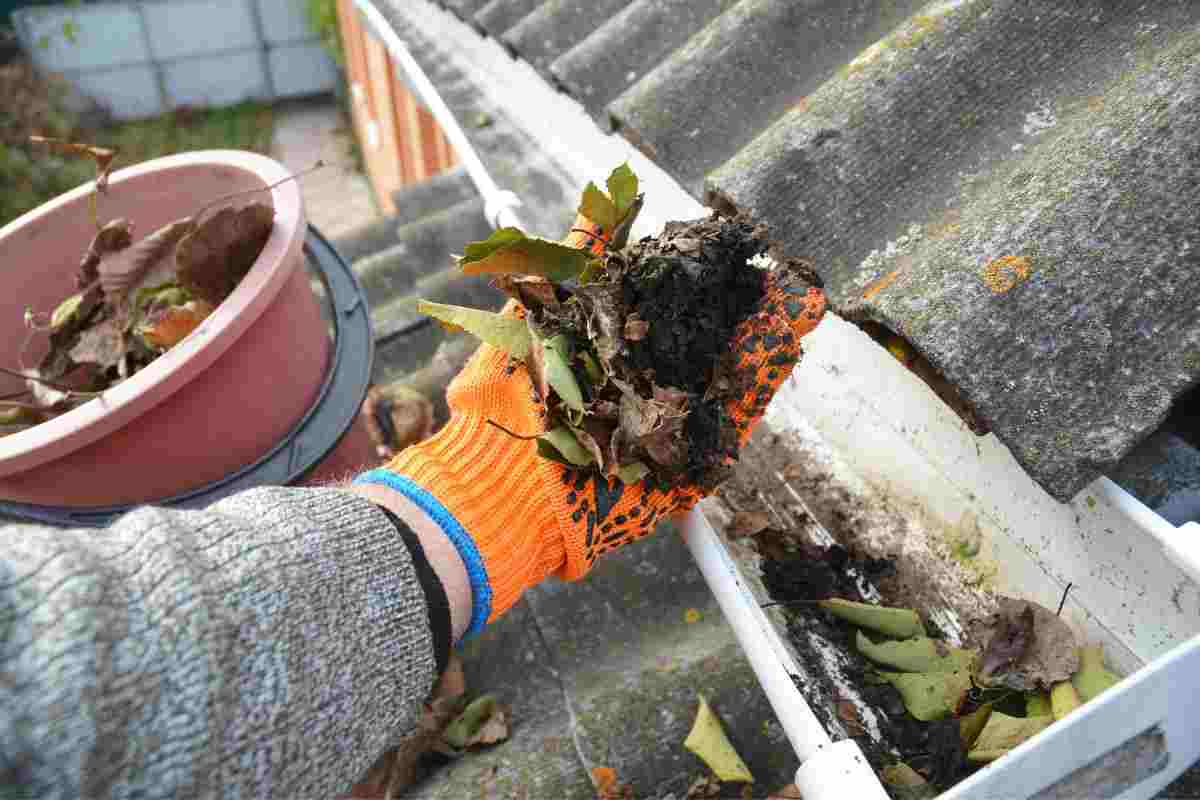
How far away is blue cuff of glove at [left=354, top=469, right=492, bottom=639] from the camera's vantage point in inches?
38.3

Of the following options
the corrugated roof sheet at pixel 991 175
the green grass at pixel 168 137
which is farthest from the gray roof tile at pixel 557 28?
the green grass at pixel 168 137

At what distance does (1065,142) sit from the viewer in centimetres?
95

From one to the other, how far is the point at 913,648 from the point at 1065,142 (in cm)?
62

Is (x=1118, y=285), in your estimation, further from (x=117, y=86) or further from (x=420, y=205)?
(x=117, y=86)

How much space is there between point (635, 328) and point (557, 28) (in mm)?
1291

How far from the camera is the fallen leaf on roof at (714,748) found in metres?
1.03

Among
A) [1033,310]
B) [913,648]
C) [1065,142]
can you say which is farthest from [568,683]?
[1065,142]

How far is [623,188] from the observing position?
1038 millimetres

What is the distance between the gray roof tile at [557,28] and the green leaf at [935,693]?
1464mm

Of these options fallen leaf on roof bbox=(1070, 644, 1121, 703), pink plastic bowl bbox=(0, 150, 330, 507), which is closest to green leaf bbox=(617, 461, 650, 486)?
fallen leaf on roof bbox=(1070, 644, 1121, 703)

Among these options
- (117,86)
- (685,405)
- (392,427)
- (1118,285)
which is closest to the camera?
(1118,285)

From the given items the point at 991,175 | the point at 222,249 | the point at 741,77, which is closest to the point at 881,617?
the point at 991,175

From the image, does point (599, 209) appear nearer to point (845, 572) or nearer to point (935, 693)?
point (845, 572)

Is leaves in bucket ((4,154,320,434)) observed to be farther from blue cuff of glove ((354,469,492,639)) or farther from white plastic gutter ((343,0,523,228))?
blue cuff of glove ((354,469,492,639))
